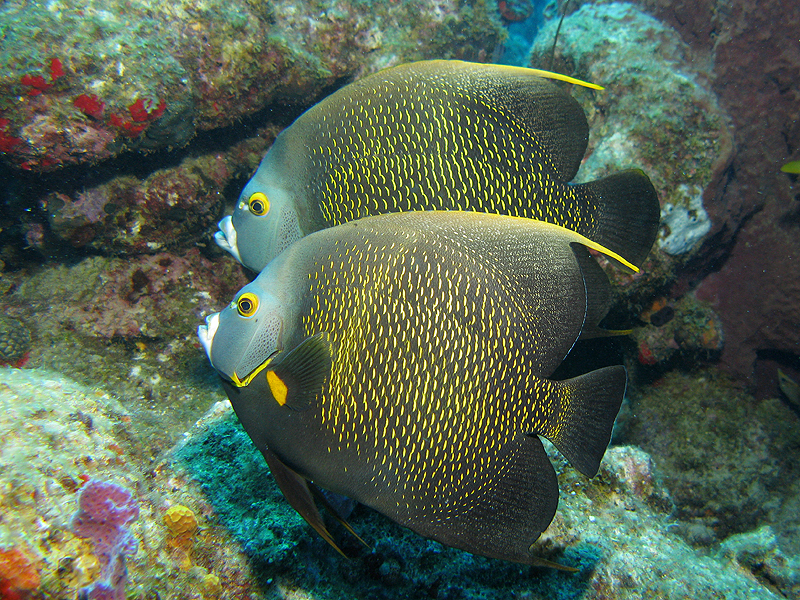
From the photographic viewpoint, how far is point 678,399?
4566mm

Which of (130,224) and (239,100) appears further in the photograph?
(239,100)

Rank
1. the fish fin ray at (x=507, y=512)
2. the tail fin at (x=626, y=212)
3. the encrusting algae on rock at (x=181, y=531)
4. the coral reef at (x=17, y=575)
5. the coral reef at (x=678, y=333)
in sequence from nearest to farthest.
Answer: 1. the coral reef at (x=17, y=575)
2. the fish fin ray at (x=507, y=512)
3. the encrusting algae on rock at (x=181, y=531)
4. the tail fin at (x=626, y=212)
5. the coral reef at (x=678, y=333)

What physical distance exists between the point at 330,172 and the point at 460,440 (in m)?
1.68

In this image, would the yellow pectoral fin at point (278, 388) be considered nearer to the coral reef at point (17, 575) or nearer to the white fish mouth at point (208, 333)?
the white fish mouth at point (208, 333)

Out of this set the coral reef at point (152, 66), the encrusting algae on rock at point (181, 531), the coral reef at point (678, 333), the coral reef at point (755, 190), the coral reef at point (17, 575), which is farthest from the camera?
the coral reef at point (755, 190)

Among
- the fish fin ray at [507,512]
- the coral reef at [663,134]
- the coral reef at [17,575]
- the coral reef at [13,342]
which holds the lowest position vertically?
the coral reef at [13,342]

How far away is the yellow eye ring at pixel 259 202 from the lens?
2441mm

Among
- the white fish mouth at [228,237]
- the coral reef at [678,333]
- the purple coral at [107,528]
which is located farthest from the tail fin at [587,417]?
the coral reef at [678,333]

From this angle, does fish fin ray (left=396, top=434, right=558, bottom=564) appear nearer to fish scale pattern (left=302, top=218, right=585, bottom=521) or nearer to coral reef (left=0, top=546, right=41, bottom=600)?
fish scale pattern (left=302, top=218, right=585, bottom=521)

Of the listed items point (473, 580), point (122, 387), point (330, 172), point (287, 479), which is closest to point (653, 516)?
point (473, 580)

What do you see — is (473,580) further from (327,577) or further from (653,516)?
(653,516)

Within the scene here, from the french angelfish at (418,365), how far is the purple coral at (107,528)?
0.53 m

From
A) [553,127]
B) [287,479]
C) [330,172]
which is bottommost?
[287,479]

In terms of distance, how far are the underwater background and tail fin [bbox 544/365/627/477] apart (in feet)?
3.33
